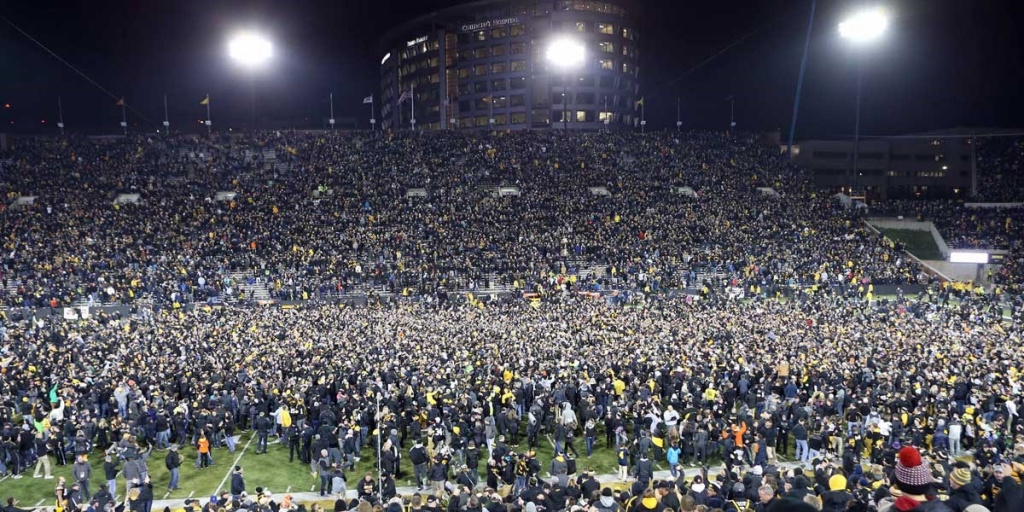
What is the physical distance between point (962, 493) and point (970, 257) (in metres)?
41.4

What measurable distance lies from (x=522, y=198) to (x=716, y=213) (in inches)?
576

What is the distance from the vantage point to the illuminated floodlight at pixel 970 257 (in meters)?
42.3

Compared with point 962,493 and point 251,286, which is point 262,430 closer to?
point 962,493

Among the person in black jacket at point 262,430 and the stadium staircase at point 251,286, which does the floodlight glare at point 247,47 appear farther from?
the person in black jacket at point 262,430

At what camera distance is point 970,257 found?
42438mm

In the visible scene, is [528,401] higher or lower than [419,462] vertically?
higher

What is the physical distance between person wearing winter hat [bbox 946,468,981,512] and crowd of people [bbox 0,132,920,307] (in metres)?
30.9

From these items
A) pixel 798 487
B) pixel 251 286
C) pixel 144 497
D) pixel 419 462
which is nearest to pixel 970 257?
pixel 798 487

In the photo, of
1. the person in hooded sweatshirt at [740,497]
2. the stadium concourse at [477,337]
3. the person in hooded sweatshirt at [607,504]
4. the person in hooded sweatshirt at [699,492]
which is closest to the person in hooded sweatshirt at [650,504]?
the stadium concourse at [477,337]

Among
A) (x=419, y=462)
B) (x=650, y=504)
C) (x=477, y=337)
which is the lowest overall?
(x=419, y=462)

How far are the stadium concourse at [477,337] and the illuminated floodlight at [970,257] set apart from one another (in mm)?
3430

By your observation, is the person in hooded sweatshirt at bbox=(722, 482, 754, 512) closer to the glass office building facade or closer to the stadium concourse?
the stadium concourse

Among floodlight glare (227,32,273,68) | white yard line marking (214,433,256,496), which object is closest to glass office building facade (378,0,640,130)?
floodlight glare (227,32,273,68)

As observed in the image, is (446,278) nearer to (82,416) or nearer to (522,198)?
(522,198)
